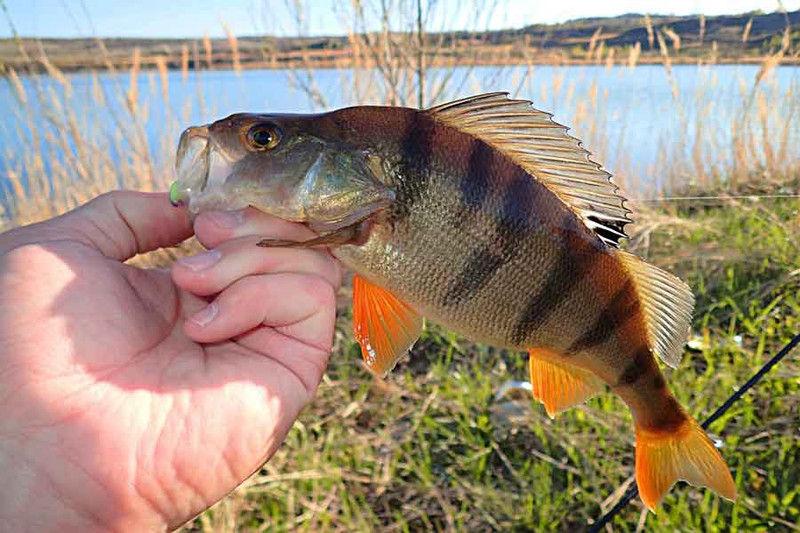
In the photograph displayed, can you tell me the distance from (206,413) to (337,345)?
2182 mm

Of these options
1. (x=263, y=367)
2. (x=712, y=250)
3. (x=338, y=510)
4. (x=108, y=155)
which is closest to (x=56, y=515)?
(x=263, y=367)

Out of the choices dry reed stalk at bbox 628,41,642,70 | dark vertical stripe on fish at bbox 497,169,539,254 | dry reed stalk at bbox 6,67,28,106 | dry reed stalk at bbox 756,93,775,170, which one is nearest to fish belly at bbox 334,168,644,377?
dark vertical stripe on fish at bbox 497,169,539,254

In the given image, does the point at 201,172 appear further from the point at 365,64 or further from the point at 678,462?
the point at 365,64

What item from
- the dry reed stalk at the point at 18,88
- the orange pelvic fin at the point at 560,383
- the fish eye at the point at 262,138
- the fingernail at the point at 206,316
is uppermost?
the fish eye at the point at 262,138

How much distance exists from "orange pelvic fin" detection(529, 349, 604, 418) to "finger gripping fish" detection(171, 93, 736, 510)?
0.05 metres

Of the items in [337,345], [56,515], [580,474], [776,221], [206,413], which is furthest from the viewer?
[776,221]

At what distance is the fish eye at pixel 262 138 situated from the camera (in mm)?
1129

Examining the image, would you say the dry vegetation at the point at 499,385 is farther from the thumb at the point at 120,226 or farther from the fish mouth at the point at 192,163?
the fish mouth at the point at 192,163

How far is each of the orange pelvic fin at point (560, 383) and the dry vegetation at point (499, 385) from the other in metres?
1.10

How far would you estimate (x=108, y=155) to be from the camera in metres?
5.04

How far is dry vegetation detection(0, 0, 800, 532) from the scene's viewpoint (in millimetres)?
2254

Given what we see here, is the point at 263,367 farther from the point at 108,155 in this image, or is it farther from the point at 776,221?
the point at 108,155

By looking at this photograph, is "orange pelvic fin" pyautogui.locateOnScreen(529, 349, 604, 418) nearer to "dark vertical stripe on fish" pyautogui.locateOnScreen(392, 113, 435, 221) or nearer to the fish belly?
the fish belly

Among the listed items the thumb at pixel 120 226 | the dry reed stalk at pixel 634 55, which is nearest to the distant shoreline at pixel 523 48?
the dry reed stalk at pixel 634 55
